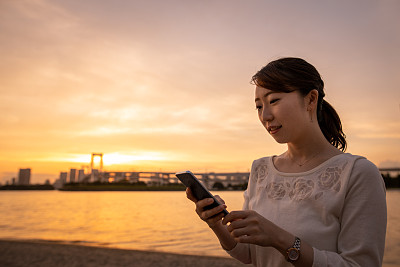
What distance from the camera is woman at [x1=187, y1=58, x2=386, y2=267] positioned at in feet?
4.57

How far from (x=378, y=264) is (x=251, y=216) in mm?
682

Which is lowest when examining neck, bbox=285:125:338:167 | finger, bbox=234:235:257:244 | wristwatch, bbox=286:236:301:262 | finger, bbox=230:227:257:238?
wristwatch, bbox=286:236:301:262

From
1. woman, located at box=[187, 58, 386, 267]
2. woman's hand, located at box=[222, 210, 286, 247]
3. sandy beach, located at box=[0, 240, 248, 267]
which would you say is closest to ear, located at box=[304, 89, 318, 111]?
woman, located at box=[187, 58, 386, 267]

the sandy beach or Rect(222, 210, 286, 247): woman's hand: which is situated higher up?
Rect(222, 210, 286, 247): woman's hand

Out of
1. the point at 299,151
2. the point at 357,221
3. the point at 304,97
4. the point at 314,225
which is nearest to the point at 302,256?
the point at 314,225

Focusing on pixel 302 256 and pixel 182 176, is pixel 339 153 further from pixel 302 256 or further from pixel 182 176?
pixel 182 176

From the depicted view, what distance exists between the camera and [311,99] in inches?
66.8

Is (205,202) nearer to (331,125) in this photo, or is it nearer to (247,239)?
(247,239)

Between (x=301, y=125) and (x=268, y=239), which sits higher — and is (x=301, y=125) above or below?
above

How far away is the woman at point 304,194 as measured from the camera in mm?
1394

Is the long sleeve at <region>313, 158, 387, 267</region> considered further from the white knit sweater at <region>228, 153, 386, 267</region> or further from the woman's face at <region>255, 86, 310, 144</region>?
the woman's face at <region>255, 86, 310, 144</region>

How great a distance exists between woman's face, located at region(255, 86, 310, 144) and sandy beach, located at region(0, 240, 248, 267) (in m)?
6.60

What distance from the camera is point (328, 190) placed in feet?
5.08

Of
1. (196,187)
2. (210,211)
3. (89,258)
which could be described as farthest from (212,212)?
(89,258)
